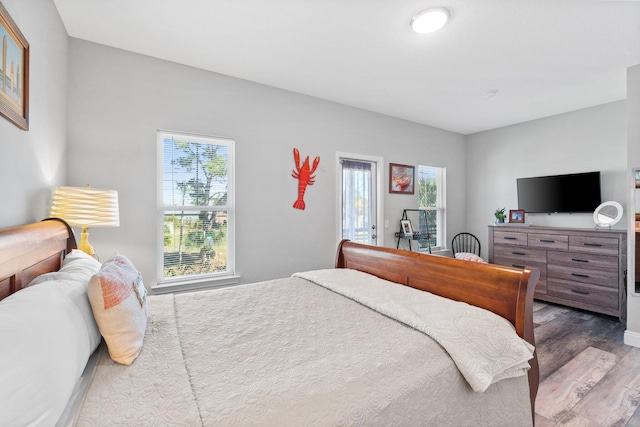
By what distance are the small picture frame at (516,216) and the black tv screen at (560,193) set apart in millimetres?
80

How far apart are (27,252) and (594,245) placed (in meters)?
4.93

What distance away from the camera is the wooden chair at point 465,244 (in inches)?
201

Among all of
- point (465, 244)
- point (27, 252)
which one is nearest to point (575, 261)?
point (465, 244)

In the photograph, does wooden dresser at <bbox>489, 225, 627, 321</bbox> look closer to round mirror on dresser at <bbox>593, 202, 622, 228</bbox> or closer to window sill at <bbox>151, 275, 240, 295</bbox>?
round mirror on dresser at <bbox>593, 202, 622, 228</bbox>

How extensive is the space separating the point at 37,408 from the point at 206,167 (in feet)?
8.43

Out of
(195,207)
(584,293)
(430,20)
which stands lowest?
(584,293)

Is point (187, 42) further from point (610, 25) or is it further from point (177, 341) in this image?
point (610, 25)

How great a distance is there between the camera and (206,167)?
2.97m

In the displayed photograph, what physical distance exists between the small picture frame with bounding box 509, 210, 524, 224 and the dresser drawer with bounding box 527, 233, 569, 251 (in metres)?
0.50

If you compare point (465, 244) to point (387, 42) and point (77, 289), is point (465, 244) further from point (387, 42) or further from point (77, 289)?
point (77, 289)

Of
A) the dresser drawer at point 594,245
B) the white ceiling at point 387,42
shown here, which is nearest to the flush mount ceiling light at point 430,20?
the white ceiling at point 387,42

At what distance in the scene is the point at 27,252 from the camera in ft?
4.03

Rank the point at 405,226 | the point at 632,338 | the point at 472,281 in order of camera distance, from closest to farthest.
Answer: the point at 472,281 → the point at 632,338 → the point at 405,226

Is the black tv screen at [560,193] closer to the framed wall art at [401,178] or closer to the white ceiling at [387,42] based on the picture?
the white ceiling at [387,42]
